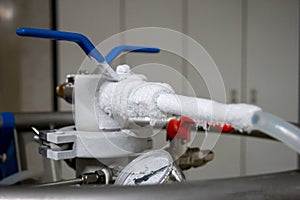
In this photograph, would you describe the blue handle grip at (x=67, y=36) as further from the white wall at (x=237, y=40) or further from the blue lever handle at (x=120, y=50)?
the white wall at (x=237, y=40)

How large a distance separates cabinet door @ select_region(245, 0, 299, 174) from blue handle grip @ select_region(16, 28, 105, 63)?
5.52ft

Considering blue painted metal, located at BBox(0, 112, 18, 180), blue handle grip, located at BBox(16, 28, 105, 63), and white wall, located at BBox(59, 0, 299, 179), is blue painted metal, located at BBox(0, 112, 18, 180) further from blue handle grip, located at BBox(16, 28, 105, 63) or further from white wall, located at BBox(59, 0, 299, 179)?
white wall, located at BBox(59, 0, 299, 179)

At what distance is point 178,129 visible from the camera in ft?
1.83

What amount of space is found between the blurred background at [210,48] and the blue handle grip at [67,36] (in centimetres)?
105

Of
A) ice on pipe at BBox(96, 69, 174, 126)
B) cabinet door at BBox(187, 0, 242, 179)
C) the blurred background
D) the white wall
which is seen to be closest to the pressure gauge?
ice on pipe at BBox(96, 69, 174, 126)

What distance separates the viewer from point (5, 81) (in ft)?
5.70

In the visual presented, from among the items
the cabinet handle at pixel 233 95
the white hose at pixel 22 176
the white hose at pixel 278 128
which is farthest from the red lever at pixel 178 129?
the cabinet handle at pixel 233 95

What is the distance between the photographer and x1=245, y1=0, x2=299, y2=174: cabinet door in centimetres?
204

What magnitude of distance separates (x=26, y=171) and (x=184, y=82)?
1.71ft

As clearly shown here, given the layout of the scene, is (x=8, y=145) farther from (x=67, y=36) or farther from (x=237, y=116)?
(x=237, y=116)

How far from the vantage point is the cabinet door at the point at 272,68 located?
2043 millimetres

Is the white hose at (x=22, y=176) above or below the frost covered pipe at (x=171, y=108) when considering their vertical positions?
below

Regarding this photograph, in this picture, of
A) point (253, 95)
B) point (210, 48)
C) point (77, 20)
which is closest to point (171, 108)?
point (77, 20)

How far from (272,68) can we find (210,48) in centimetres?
42
